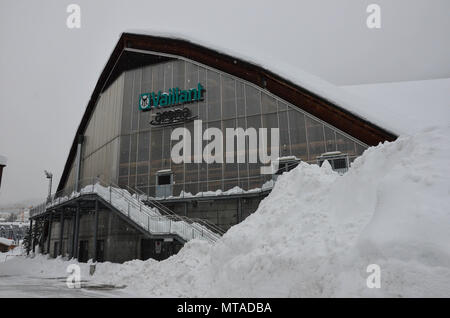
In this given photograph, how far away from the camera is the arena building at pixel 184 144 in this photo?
66.0 ft

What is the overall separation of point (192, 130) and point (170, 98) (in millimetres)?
3744

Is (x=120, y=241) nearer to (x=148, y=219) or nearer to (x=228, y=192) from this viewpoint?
(x=148, y=219)

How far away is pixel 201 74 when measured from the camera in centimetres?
2541

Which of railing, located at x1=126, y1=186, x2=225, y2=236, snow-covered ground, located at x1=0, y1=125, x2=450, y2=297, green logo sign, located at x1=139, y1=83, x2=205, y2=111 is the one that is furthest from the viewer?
green logo sign, located at x1=139, y1=83, x2=205, y2=111

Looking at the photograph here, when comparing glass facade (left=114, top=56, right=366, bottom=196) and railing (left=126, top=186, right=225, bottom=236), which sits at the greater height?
glass facade (left=114, top=56, right=366, bottom=196)

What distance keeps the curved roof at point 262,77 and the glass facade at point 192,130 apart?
1.81 ft

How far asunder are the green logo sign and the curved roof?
260 centimetres

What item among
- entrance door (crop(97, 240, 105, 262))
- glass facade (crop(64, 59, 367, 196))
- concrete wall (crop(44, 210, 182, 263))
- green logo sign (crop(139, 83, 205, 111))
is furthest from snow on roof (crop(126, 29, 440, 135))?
entrance door (crop(97, 240, 105, 262))

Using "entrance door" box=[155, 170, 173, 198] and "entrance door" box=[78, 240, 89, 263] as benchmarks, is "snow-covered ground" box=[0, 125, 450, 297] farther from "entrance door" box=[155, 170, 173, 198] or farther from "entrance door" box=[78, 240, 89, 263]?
"entrance door" box=[78, 240, 89, 263]

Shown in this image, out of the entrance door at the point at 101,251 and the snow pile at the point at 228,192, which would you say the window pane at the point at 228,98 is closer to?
the snow pile at the point at 228,192

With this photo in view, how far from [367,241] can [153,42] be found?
25.9 meters

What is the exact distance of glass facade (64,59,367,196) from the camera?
2116 centimetres

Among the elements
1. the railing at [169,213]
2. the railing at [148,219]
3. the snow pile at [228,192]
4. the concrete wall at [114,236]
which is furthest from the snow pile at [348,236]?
the concrete wall at [114,236]

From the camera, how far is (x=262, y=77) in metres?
23.0
